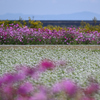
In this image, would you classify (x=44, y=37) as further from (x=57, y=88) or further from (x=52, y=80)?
(x=57, y=88)

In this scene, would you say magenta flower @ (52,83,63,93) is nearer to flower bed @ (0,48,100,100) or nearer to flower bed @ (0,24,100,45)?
flower bed @ (0,48,100,100)

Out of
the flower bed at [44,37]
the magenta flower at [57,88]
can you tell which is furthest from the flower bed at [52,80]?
the flower bed at [44,37]

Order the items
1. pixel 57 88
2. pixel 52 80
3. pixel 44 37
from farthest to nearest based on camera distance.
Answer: pixel 44 37 → pixel 52 80 → pixel 57 88

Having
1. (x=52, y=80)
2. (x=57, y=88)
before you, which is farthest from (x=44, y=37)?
(x=57, y=88)

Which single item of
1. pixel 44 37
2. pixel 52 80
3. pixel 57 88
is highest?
pixel 57 88

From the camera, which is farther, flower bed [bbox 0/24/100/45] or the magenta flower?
flower bed [bbox 0/24/100/45]

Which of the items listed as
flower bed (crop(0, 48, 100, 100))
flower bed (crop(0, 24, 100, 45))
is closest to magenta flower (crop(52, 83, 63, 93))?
flower bed (crop(0, 48, 100, 100))

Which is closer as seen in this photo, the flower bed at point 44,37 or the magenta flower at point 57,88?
the magenta flower at point 57,88

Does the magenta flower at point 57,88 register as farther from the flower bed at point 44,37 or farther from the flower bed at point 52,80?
the flower bed at point 44,37

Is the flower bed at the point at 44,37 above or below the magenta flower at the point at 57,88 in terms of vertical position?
below

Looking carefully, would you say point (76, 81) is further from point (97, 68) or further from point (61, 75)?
point (97, 68)

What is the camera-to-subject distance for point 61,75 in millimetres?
4023

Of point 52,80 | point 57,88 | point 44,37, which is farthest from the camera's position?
point 44,37

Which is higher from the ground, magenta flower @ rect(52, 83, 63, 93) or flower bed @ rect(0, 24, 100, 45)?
magenta flower @ rect(52, 83, 63, 93)
